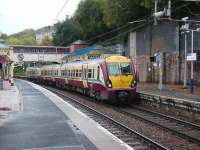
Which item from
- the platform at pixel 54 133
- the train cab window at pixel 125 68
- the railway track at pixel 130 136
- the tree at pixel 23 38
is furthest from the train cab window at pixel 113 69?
the tree at pixel 23 38

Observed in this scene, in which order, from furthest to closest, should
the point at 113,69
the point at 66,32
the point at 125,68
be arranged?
the point at 66,32 → the point at 125,68 → the point at 113,69

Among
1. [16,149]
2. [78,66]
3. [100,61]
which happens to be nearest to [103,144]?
[16,149]

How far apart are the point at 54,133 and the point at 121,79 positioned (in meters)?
12.5

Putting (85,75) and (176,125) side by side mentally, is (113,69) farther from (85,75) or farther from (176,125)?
(176,125)

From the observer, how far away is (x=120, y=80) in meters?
26.1

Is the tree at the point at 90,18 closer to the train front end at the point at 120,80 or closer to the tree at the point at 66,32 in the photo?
the tree at the point at 66,32

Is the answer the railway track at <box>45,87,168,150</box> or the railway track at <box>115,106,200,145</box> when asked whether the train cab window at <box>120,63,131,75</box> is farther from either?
the railway track at <box>45,87,168,150</box>

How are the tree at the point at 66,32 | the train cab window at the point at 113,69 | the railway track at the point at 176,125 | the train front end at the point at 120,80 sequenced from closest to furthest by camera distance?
the railway track at the point at 176,125
the train front end at the point at 120,80
the train cab window at the point at 113,69
the tree at the point at 66,32

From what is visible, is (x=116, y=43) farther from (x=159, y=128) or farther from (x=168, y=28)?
(x=159, y=128)

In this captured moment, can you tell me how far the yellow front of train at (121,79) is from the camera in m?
25.9

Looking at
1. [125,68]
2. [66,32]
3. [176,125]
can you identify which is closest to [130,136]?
[176,125]

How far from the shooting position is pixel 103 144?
12.2m

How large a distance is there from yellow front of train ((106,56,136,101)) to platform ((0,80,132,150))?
5868 millimetres

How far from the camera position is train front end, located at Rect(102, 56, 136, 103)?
25828 millimetres
